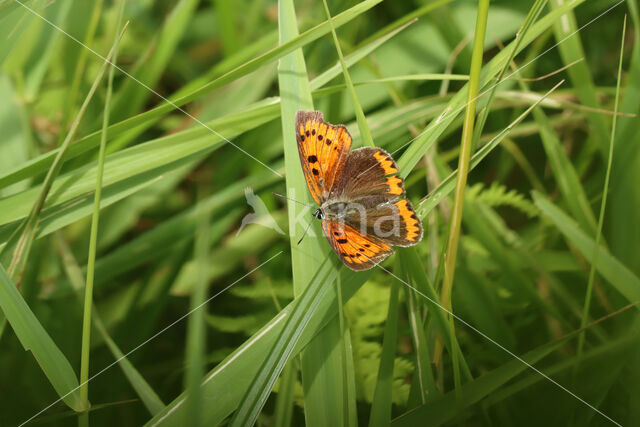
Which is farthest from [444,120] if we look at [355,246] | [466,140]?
[355,246]

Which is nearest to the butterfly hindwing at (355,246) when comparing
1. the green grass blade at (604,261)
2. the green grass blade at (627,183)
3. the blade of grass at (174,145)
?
the blade of grass at (174,145)

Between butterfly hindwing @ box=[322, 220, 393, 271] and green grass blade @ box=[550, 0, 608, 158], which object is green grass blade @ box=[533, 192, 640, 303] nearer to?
green grass blade @ box=[550, 0, 608, 158]

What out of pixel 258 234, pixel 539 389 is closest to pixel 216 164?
pixel 258 234

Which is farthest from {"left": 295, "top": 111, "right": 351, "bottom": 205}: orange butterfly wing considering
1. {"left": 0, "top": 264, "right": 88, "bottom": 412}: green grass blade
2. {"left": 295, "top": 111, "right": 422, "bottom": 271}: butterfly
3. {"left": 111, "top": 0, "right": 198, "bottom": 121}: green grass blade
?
{"left": 111, "top": 0, "right": 198, "bottom": 121}: green grass blade

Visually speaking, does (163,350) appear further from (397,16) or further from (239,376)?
(397,16)

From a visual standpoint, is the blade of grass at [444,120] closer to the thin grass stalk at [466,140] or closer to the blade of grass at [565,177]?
the thin grass stalk at [466,140]

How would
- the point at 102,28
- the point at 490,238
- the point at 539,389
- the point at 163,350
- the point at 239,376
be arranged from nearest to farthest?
the point at 239,376, the point at 539,389, the point at 490,238, the point at 163,350, the point at 102,28
